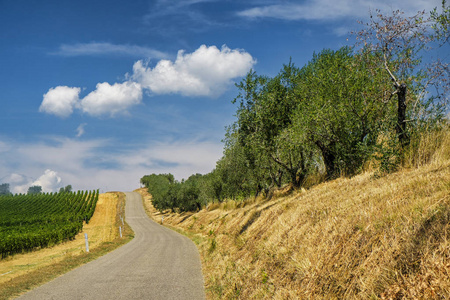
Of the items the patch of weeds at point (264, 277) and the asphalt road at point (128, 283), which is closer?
the patch of weeds at point (264, 277)

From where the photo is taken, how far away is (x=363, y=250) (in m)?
5.45

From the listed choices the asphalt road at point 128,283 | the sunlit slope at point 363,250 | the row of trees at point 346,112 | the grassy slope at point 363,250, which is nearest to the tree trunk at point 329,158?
the row of trees at point 346,112

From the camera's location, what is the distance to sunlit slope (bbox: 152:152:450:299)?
430 cm

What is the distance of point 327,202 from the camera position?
9484 mm

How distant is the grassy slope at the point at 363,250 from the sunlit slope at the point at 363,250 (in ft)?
0.04

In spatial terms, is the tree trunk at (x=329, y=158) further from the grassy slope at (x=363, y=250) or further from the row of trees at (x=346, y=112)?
the grassy slope at (x=363, y=250)

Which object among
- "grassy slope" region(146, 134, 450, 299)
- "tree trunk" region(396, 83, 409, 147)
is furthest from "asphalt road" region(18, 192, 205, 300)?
"tree trunk" region(396, 83, 409, 147)

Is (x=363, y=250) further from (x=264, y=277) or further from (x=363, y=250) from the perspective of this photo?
(x=264, y=277)

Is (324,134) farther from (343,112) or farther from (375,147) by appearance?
(375,147)

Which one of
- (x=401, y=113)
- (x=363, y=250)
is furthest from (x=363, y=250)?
(x=401, y=113)

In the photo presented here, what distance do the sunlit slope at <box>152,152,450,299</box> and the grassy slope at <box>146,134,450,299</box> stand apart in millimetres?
11

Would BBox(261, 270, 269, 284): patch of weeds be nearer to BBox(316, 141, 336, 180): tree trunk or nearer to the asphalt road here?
the asphalt road

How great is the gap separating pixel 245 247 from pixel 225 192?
4014 cm

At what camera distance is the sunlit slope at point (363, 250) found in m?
4.30
